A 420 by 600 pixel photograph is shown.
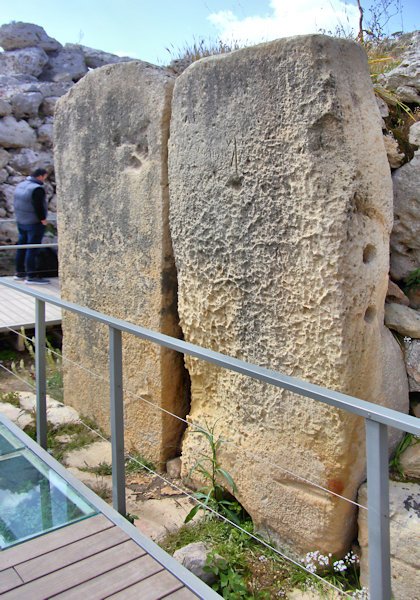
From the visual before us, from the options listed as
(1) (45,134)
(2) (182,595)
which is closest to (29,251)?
(1) (45,134)

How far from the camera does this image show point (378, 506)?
1473 mm

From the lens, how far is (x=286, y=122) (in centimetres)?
259

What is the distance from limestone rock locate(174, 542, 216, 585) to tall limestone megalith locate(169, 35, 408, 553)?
415 millimetres

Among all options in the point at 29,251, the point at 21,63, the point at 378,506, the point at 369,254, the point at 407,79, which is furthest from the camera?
the point at 21,63

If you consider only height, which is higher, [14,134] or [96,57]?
[96,57]

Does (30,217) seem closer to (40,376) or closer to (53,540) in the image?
(40,376)

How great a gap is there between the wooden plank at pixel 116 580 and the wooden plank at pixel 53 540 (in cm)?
25

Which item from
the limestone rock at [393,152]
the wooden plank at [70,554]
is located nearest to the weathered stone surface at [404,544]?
the wooden plank at [70,554]

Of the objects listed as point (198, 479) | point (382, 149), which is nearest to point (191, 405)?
point (198, 479)

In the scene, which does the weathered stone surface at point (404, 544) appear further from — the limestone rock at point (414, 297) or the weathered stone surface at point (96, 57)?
the weathered stone surface at point (96, 57)

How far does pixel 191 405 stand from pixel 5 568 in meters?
1.56

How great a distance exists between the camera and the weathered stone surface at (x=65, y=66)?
10898 mm

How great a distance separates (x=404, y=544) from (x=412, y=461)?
0.40 m

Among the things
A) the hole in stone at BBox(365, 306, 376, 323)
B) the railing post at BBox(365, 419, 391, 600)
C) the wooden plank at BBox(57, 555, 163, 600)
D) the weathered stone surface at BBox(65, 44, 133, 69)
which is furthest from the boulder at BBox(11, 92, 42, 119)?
the railing post at BBox(365, 419, 391, 600)
